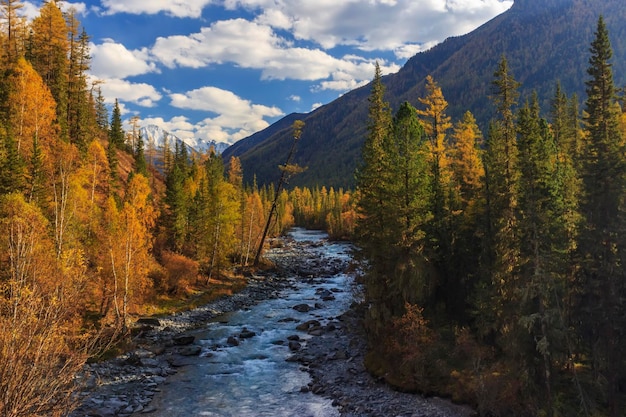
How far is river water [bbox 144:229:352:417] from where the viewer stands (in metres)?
25.2

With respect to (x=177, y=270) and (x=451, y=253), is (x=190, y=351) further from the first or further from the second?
(x=451, y=253)

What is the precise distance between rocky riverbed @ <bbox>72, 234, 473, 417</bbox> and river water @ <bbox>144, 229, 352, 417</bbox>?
85cm

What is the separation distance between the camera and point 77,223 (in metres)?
34.0

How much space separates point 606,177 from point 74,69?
68312 mm

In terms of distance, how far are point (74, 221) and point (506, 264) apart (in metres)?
31.9

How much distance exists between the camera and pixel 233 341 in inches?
1495

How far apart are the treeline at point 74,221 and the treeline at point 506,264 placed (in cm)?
2005

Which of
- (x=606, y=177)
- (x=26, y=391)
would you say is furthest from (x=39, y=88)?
(x=606, y=177)

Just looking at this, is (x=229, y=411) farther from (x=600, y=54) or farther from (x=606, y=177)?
(x=600, y=54)

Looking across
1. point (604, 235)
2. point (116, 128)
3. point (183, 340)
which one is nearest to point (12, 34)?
point (116, 128)

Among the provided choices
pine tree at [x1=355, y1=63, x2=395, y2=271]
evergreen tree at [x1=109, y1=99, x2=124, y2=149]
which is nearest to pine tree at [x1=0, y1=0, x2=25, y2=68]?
evergreen tree at [x1=109, y1=99, x2=124, y2=149]

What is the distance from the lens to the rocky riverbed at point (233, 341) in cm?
2436

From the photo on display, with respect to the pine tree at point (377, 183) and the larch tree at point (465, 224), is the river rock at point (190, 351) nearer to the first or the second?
the pine tree at point (377, 183)

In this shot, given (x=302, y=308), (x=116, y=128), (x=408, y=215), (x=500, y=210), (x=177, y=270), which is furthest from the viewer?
(x=116, y=128)
